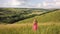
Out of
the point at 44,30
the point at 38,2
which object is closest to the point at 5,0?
the point at 38,2

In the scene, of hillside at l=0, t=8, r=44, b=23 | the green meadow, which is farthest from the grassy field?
hillside at l=0, t=8, r=44, b=23

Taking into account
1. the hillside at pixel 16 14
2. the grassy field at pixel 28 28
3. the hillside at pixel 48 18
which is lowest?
the grassy field at pixel 28 28

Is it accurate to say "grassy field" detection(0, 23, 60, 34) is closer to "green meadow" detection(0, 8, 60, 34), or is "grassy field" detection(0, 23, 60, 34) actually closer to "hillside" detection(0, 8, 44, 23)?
"green meadow" detection(0, 8, 60, 34)

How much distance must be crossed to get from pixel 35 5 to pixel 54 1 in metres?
0.39

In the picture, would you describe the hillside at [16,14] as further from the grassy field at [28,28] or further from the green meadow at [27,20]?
the grassy field at [28,28]

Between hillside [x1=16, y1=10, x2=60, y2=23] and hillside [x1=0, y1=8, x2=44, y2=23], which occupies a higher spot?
hillside [x1=0, y1=8, x2=44, y2=23]

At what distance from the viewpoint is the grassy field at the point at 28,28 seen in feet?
8.47

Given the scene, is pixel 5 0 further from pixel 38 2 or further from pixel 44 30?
pixel 44 30

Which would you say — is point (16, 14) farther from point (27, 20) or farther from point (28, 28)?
point (28, 28)

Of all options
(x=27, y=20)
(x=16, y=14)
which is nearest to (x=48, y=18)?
(x=27, y=20)

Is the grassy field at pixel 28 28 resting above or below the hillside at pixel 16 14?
below

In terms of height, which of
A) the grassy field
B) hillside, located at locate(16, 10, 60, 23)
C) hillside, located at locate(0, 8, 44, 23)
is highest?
hillside, located at locate(0, 8, 44, 23)

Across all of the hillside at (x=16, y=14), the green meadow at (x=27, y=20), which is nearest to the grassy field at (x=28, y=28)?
the green meadow at (x=27, y=20)

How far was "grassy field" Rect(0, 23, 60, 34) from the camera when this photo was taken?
2.58 m
